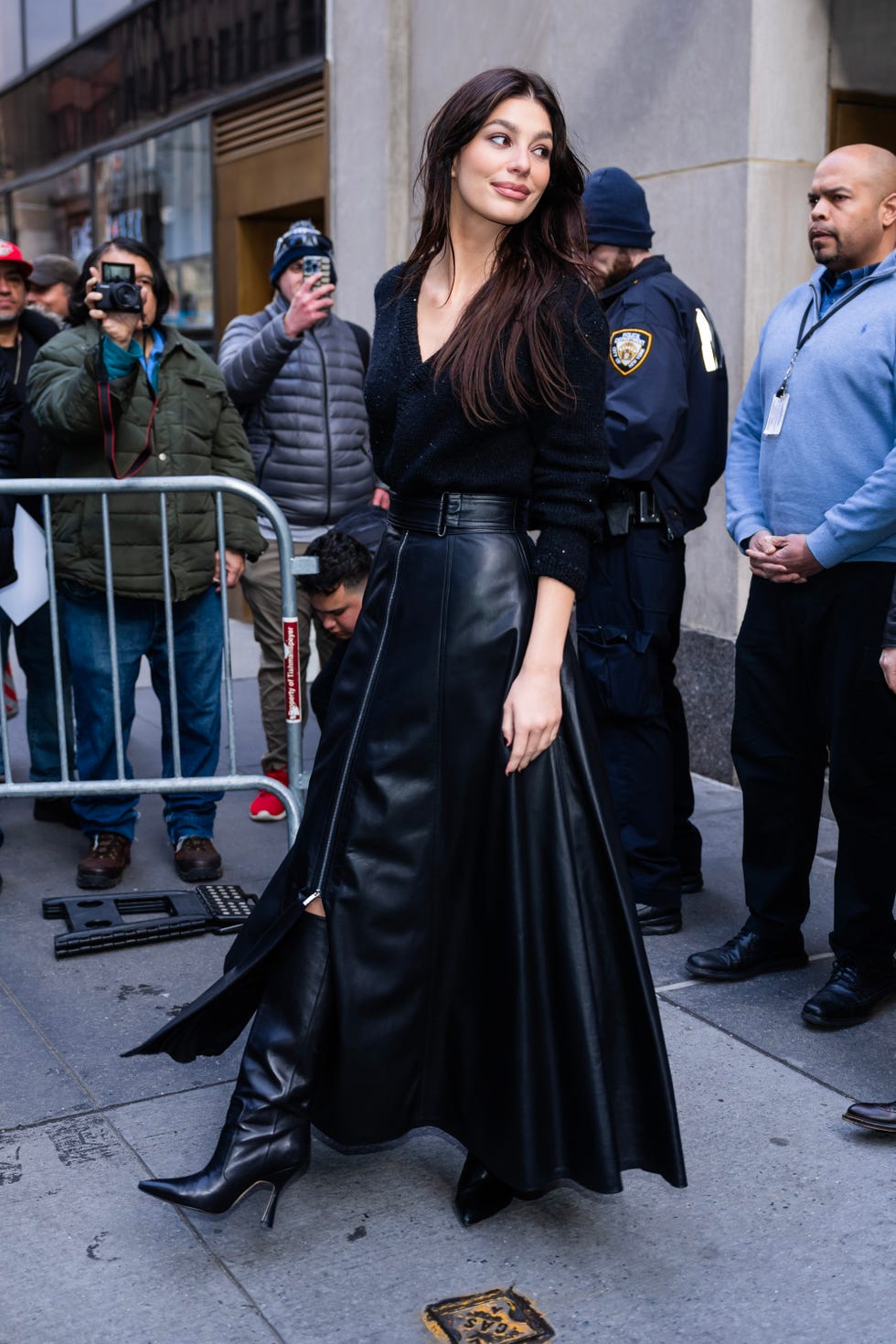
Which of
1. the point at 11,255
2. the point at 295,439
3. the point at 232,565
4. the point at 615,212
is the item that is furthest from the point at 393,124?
the point at 615,212

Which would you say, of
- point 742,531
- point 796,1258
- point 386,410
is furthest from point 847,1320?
point 742,531

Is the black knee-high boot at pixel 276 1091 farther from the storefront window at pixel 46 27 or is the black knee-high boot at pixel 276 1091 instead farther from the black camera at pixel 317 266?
the storefront window at pixel 46 27

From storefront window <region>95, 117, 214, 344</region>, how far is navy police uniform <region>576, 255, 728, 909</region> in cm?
617

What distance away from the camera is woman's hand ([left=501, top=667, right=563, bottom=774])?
265 cm

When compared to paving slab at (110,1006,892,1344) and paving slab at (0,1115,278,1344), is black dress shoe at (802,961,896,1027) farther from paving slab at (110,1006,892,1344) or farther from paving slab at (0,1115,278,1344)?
paving slab at (0,1115,278,1344)

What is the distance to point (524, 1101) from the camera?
8.86 ft

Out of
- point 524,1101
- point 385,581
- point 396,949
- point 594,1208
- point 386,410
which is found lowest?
point 594,1208

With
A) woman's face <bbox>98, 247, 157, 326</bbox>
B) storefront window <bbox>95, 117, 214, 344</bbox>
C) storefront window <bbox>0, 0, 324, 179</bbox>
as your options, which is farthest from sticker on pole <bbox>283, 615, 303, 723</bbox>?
storefront window <bbox>95, 117, 214, 344</bbox>

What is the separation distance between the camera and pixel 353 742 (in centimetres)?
281

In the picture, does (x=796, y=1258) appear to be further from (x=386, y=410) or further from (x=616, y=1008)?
(x=386, y=410)

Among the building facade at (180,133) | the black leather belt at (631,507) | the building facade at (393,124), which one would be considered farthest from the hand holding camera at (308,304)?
the building facade at (180,133)

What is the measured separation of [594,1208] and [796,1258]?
0.40 metres

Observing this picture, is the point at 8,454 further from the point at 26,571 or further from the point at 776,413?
the point at 776,413

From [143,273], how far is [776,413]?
2.17 meters
